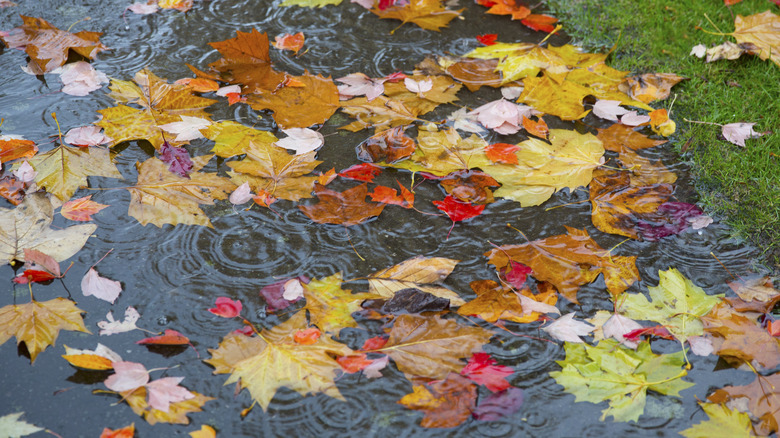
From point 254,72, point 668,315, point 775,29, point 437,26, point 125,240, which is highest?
point 775,29

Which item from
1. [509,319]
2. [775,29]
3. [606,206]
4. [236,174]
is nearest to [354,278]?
[509,319]

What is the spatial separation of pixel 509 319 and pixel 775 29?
2.29 m

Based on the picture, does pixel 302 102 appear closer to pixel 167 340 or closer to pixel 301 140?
pixel 301 140

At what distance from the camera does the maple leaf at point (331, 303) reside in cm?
171

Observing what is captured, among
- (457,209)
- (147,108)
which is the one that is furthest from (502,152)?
(147,108)

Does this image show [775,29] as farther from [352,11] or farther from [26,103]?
[26,103]

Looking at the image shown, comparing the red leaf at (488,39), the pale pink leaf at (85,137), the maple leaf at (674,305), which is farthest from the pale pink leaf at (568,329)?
the pale pink leaf at (85,137)

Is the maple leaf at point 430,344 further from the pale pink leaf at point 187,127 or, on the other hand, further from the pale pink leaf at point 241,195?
the pale pink leaf at point 187,127

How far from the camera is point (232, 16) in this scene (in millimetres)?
3031

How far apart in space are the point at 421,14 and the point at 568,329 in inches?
81.1

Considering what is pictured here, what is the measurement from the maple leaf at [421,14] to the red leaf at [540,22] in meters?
0.39

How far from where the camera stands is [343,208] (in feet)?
6.75

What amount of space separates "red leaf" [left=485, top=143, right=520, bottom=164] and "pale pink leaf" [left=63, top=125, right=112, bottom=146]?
155cm

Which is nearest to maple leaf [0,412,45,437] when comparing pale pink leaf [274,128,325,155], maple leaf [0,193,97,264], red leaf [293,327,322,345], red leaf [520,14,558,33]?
maple leaf [0,193,97,264]
